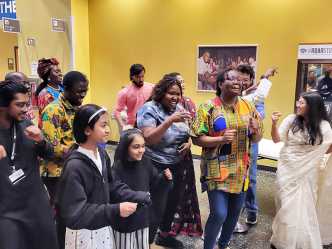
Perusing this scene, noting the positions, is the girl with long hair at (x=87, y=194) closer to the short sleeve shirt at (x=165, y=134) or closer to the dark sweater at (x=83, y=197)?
the dark sweater at (x=83, y=197)

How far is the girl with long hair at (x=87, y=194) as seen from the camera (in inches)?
55.7

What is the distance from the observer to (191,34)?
5945 millimetres

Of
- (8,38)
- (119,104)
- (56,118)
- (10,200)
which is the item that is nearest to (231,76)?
(56,118)

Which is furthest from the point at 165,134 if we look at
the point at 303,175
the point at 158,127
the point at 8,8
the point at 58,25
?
the point at 8,8

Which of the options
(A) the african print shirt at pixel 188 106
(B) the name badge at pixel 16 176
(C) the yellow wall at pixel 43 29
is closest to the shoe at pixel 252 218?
(A) the african print shirt at pixel 188 106

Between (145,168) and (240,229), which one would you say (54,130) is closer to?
(145,168)

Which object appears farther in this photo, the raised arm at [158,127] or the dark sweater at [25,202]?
the raised arm at [158,127]

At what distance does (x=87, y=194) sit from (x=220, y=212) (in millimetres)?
1377

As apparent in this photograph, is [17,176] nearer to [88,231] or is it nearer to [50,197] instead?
[50,197]

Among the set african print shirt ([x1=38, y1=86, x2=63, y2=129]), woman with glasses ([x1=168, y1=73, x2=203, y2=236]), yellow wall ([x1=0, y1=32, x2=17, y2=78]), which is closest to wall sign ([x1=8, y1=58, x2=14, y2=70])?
yellow wall ([x1=0, y1=32, x2=17, y2=78])

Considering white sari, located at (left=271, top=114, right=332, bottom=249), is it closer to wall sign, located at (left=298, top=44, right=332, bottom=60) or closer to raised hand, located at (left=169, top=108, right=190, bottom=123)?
raised hand, located at (left=169, top=108, right=190, bottom=123)

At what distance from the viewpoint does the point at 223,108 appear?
241 centimetres

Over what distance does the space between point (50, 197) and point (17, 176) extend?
294 millimetres

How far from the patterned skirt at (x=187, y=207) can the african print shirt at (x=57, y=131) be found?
1101 mm
